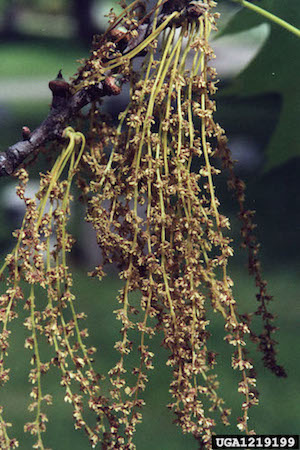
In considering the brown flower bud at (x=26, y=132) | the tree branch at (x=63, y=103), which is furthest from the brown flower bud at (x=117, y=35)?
the brown flower bud at (x=26, y=132)

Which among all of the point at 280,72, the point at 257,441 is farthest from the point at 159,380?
the point at 280,72

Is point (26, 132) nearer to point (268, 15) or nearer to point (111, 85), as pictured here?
point (111, 85)

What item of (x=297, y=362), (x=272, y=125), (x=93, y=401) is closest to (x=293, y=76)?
(x=272, y=125)

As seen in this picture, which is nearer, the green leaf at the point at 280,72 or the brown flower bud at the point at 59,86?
the brown flower bud at the point at 59,86

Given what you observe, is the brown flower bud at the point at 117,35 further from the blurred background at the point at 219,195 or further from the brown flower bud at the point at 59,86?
the blurred background at the point at 219,195

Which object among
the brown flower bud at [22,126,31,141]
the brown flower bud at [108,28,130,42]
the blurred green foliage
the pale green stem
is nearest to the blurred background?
the blurred green foliage

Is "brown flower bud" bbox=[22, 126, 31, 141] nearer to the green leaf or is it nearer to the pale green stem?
the pale green stem

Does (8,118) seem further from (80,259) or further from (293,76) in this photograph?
(293,76)

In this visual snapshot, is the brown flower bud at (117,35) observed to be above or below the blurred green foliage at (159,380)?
above

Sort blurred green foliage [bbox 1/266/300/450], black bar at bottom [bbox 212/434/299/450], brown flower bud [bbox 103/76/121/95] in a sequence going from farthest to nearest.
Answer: blurred green foliage [bbox 1/266/300/450] → black bar at bottom [bbox 212/434/299/450] → brown flower bud [bbox 103/76/121/95]
